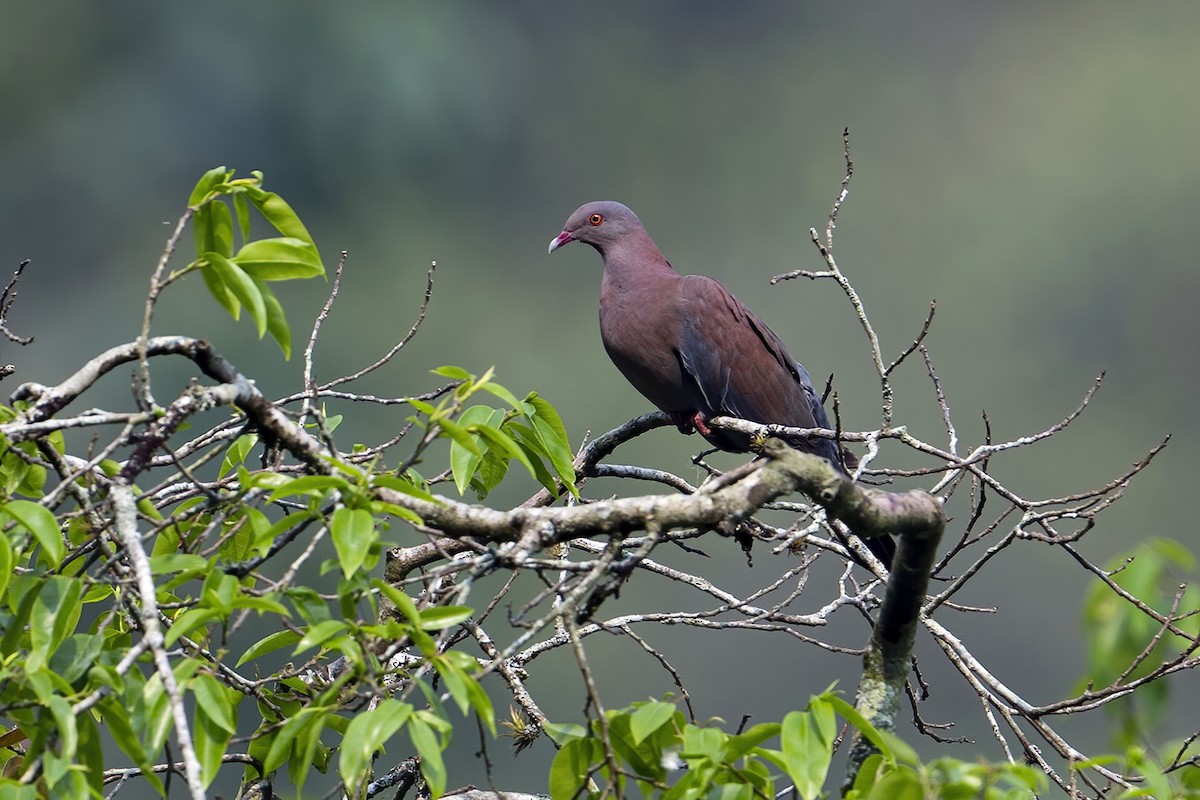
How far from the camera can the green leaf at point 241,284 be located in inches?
47.1

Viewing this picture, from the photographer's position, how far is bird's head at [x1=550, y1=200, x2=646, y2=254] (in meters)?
3.67

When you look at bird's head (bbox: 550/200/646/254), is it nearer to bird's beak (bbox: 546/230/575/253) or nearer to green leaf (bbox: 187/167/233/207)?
bird's beak (bbox: 546/230/575/253)

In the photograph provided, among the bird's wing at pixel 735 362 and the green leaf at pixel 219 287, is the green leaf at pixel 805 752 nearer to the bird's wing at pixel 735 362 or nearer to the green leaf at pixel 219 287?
the green leaf at pixel 219 287

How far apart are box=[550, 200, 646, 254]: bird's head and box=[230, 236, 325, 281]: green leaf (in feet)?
7.95

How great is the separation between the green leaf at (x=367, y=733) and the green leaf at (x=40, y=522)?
34 centimetres

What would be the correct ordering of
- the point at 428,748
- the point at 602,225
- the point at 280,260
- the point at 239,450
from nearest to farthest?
the point at 428,748, the point at 280,260, the point at 239,450, the point at 602,225

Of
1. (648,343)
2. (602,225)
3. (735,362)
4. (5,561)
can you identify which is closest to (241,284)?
(5,561)

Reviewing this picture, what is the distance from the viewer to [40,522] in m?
1.11

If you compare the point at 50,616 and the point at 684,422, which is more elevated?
the point at 684,422

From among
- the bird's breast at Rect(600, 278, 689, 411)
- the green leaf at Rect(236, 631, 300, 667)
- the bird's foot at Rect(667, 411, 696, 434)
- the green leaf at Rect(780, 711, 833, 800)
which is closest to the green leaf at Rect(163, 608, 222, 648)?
Result: the green leaf at Rect(236, 631, 300, 667)

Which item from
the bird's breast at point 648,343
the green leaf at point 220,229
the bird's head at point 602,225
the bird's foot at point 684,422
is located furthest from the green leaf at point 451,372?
the bird's head at point 602,225

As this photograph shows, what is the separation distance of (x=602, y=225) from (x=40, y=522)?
8.93ft

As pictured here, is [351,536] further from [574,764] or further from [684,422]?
[684,422]

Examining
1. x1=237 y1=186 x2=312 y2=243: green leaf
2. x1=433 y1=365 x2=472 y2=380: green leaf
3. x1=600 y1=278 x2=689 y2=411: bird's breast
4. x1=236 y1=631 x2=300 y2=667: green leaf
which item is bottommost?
x1=236 y1=631 x2=300 y2=667: green leaf
